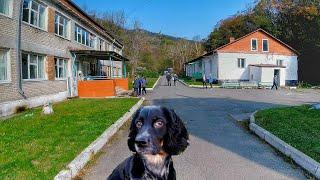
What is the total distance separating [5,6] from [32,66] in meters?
4.27

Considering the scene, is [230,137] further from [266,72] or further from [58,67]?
[266,72]

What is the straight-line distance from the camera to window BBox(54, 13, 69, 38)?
25.5 meters

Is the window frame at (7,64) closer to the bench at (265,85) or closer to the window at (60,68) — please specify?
the window at (60,68)

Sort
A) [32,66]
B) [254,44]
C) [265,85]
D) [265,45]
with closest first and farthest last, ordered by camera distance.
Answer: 1. [32,66]
2. [265,85]
3. [254,44]
4. [265,45]

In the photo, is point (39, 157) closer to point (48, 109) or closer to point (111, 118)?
point (111, 118)

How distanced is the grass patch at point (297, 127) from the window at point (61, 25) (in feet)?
51.1

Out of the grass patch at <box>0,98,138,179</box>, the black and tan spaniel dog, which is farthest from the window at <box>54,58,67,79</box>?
the black and tan spaniel dog

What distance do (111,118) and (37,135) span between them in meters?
3.96

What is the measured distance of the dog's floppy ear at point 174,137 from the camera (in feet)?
10.4

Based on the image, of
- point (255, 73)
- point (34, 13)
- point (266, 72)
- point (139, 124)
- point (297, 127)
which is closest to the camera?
point (139, 124)

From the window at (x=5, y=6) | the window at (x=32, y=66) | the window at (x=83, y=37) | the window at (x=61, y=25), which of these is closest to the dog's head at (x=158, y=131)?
the window at (x=5, y=6)

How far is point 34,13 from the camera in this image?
69.9 feet

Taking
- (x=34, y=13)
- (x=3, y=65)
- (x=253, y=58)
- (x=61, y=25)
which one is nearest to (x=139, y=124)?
(x=3, y=65)

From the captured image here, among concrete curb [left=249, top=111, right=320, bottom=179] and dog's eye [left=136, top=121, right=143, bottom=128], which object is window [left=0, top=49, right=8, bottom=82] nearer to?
concrete curb [left=249, top=111, right=320, bottom=179]
